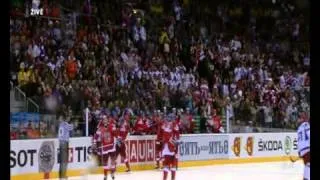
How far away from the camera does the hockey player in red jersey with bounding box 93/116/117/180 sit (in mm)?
8256

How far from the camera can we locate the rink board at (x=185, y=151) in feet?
23.6

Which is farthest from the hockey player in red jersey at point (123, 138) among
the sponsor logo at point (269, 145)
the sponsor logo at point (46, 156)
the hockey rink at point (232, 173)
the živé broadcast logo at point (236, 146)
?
the sponsor logo at point (269, 145)

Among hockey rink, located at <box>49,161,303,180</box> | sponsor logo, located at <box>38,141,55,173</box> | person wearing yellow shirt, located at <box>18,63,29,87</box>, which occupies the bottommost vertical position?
hockey rink, located at <box>49,161,303,180</box>

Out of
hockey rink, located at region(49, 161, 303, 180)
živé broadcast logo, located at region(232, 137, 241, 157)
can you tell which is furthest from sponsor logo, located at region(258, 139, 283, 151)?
hockey rink, located at region(49, 161, 303, 180)

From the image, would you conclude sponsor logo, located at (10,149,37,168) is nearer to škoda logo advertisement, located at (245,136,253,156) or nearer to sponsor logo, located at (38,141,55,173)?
sponsor logo, located at (38,141,55,173)

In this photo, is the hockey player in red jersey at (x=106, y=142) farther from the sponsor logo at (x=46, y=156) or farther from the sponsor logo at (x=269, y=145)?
the sponsor logo at (x=269, y=145)

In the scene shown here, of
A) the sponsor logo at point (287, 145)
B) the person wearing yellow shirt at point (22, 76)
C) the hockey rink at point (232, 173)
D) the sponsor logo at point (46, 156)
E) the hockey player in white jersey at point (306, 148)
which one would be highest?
the person wearing yellow shirt at point (22, 76)

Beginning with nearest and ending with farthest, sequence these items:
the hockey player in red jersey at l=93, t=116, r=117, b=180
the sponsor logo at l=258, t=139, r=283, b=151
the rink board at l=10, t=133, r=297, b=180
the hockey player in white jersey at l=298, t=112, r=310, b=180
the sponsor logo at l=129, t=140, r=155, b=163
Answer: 1. the hockey player in white jersey at l=298, t=112, r=310, b=180
2. the rink board at l=10, t=133, r=297, b=180
3. the hockey player in red jersey at l=93, t=116, r=117, b=180
4. the sponsor logo at l=129, t=140, r=155, b=163
5. the sponsor logo at l=258, t=139, r=283, b=151

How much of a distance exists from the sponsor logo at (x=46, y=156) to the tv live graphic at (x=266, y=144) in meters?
4.36

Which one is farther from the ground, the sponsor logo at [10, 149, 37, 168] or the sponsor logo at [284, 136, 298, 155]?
the sponsor logo at [10, 149, 37, 168]

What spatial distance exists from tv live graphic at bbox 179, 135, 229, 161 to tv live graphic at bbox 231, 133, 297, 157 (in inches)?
19.8

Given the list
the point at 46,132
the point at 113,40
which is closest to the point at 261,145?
the point at 113,40

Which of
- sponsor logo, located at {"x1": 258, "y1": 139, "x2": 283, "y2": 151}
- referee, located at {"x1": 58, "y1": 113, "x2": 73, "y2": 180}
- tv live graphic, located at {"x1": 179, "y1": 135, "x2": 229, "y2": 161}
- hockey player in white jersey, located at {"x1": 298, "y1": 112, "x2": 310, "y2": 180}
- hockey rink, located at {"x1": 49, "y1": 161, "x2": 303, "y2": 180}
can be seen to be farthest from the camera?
sponsor logo, located at {"x1": 258, "y1": 139, "x2": 283, "y2": 151}

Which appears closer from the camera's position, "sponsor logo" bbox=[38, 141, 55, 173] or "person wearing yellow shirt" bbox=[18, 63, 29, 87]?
"sponsor logo" bbox=[38, 141, 55, 173]
